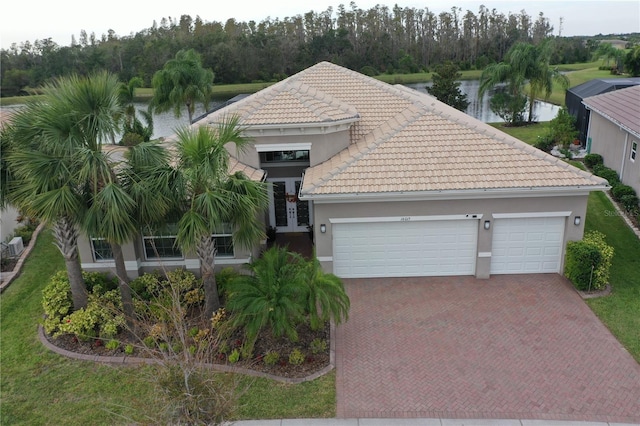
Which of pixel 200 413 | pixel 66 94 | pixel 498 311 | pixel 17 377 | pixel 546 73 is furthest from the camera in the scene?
pixel 546 73

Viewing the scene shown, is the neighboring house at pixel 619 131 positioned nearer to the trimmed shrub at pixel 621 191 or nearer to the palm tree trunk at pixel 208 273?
the trimmed shrub at pixel 621 191

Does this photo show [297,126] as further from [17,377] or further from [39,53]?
[39,53]

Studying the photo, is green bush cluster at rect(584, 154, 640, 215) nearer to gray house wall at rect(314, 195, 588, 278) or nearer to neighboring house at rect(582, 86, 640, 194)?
neighboring house at rect(582, 86, 640, 194)

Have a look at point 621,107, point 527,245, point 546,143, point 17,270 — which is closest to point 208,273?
point 17,270

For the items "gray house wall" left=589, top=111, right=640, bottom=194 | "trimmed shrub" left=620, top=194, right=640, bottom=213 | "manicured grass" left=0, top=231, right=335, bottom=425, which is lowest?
"manicured grass" left=0, top=231, right=335, bottom=425

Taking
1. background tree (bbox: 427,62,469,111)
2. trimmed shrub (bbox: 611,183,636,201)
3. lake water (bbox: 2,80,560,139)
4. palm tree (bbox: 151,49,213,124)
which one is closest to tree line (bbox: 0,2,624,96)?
lake water (bbox: 2,80,560,139)

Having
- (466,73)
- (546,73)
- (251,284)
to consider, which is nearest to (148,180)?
(251,284)
